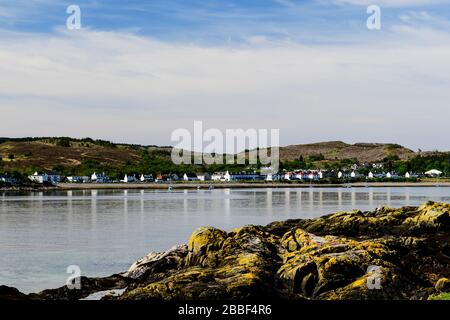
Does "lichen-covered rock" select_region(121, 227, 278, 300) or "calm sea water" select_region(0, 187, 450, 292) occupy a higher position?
"lichen-covered rock" select_region(121, 227, 278, 300)

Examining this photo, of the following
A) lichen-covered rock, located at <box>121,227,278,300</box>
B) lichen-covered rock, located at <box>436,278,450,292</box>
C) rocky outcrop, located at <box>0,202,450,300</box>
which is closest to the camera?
lichen-covered rock, located at <box>436,278,450,292</box>

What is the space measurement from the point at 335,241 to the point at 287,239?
339 centimetres

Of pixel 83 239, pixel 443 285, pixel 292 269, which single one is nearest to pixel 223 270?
pixel 292 269

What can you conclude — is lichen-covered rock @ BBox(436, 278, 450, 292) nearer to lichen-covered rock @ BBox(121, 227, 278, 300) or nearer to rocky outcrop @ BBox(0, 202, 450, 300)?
rocky outcrop @ BBox(0, 202, 450, 300)

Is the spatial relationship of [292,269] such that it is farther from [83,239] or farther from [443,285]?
[83,239]

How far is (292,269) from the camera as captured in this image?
27078mm

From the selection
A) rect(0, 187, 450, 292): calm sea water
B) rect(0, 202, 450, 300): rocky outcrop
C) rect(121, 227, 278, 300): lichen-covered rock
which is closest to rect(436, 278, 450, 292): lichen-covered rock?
rect(0, 202, 450, 300): rocky outcrop

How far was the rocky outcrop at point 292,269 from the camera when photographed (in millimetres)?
24922

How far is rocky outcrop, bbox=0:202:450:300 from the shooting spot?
24.9 metres

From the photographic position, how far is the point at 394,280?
25484mm

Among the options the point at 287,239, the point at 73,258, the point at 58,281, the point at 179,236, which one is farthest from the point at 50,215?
the point at 287,239

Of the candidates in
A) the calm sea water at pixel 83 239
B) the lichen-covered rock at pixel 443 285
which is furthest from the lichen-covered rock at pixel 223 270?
the calm sea water at pixel 83 239

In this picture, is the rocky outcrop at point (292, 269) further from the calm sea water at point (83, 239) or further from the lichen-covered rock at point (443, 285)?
the calm sea water at point (83, 239)
